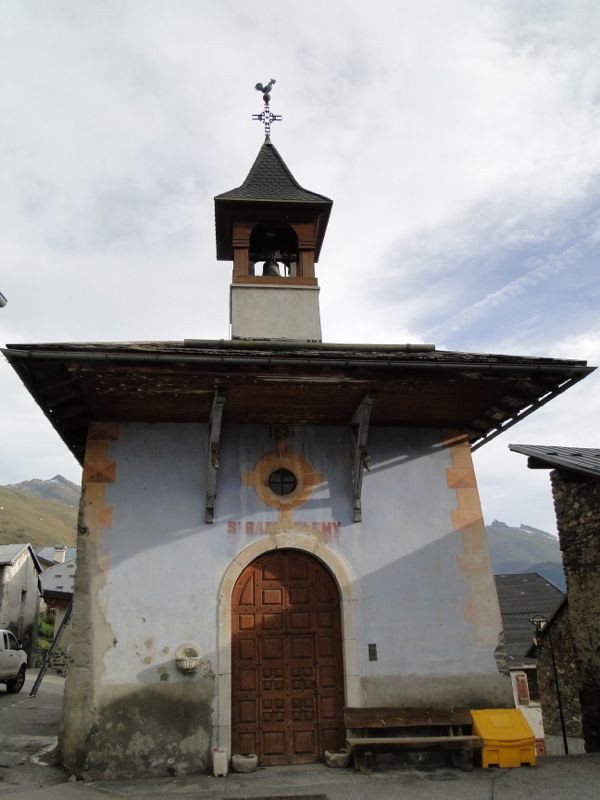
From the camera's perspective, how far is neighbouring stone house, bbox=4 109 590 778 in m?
6.96

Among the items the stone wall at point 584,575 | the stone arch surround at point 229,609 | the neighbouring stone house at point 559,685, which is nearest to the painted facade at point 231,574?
the stone arch surround at point 229,609

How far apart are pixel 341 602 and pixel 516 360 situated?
382cm

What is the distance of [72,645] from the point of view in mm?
7238

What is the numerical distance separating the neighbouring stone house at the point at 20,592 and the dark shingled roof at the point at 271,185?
837 inches

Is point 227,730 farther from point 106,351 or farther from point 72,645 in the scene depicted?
point 106,351

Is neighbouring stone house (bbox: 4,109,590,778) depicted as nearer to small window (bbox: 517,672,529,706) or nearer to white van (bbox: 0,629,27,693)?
white van (bbox: 0,629,27,693)

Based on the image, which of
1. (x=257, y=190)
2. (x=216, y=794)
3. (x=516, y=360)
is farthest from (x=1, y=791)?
(x=257, y=190)

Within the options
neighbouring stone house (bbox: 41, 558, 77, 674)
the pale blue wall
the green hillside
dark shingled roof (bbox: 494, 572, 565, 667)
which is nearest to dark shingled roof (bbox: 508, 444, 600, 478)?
the pale blue wall

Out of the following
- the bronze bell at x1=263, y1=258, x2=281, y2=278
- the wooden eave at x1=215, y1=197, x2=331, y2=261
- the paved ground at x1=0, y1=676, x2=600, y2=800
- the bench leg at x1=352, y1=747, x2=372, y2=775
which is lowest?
the paved ground at x1=0, y1=676, x2=600, y2=800

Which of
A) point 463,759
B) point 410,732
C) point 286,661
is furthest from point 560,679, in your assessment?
point 286,661

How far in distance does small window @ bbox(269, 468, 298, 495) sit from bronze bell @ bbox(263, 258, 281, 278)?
4103mm

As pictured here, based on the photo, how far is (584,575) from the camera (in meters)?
9.67

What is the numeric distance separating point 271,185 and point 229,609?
299 inches

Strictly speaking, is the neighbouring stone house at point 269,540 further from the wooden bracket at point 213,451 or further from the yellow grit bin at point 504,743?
the yellow grit bin at point 504,743
